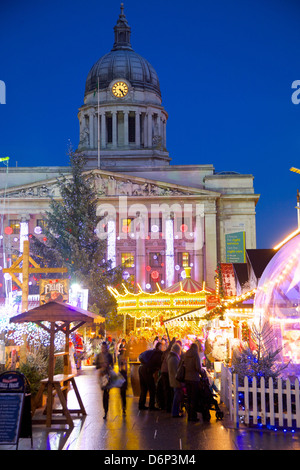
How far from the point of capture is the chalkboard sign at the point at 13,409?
32.9 feet

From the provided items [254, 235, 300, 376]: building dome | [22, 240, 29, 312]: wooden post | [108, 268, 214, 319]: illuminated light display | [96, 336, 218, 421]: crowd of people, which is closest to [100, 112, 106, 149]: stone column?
[108, 268, 214, 319]: illuminated light display

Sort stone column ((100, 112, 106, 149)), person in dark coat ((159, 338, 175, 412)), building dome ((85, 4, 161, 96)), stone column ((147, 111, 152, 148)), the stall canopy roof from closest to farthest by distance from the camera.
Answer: the stall canopy roof → person in dark coat ((159, 338, 175, 412)) → stone column ((100, 112, 106, 149)) → stone column ((147, 111, 152, 148)) → building dome ((85, 4, 161, 96))

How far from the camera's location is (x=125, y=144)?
82562 millimetres

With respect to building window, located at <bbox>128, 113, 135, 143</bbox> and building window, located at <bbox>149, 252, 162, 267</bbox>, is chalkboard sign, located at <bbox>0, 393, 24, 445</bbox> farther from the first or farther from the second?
building window, located at <bbox>128, 113, 135, 143</bbox>

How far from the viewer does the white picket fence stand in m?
11.9

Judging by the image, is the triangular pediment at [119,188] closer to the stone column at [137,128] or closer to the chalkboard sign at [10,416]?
the stone column at [137,128]

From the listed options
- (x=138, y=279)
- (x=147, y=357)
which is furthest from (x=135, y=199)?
(x=147, y=357)

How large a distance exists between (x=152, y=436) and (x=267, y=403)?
8.97 feet

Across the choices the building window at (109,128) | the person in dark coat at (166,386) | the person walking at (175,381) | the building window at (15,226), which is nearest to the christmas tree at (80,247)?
the person in dark coat at (166,386)

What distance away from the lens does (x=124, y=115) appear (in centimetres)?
8331

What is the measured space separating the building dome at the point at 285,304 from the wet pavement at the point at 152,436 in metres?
2.40

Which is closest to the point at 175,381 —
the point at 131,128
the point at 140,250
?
the point at 140,250

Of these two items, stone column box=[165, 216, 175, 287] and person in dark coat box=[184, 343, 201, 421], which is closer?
person in dark coat box=[184, 343, 201, 421]

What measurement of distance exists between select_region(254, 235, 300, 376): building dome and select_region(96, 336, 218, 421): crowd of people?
2.04 m
